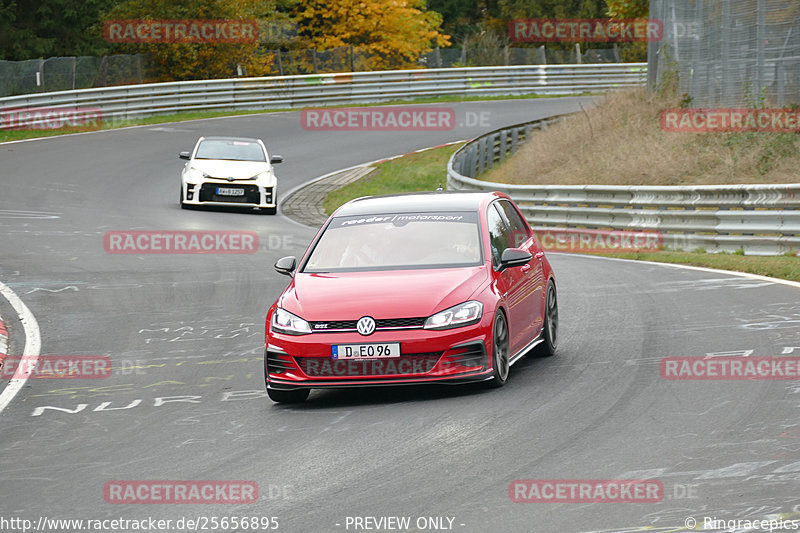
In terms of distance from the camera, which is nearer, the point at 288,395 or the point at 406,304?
the point at 406,304

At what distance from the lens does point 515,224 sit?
11.3 meters

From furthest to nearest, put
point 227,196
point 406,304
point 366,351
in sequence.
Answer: point 227,196 → point 406,304 → point 366,351

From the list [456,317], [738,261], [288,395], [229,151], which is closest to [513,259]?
[456,317]

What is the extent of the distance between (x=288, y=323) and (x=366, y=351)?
69 centimetres

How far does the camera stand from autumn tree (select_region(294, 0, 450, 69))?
2308 inches

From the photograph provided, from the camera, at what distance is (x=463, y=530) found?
19.1 ft

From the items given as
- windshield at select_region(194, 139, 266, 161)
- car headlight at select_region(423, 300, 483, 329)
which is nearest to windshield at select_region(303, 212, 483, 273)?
car headlight at select_region(423, 300, 483, 329)

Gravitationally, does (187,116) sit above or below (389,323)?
below

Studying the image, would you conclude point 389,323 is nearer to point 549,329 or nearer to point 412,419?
point 412,419

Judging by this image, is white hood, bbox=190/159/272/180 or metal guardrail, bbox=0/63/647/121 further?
metal guardrail, bbox=0/63/647/121

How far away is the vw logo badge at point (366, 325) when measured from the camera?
29.3 ft

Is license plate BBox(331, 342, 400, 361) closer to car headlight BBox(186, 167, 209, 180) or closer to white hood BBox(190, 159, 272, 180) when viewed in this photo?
white hood BBox(190, 159, 272, 180)

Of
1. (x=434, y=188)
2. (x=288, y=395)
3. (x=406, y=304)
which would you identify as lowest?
(x=434, y=188)

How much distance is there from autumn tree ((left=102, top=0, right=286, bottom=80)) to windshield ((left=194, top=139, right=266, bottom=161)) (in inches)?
845
